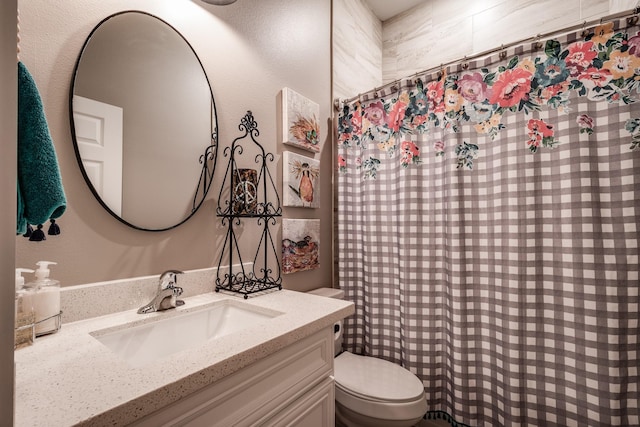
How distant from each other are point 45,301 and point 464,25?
2.69 metres

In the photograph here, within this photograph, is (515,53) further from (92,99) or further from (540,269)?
(92,99)

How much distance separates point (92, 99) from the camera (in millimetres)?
883

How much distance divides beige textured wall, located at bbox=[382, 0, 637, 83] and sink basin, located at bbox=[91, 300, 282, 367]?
220cm

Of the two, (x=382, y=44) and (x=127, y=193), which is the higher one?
(x=382, y=44)

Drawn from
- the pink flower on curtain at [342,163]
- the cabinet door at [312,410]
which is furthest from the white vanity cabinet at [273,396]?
the pink flower on curtain at [342,163]

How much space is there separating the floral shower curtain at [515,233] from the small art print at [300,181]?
0.34 m

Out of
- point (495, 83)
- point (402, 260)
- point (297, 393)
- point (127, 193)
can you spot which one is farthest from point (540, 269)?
point (127, 193)

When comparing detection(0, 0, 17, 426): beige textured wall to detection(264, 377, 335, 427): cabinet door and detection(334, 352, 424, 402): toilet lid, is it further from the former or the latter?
detection(334, 352, 424, 402): toilet lid

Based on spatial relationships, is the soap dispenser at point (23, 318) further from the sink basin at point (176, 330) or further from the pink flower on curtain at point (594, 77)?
the pink flower on curtain at point (594, 77)

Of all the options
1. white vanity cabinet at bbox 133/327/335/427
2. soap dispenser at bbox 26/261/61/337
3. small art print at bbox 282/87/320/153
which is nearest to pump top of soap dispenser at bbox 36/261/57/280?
soap dispenser at bbox 26/261/61/337

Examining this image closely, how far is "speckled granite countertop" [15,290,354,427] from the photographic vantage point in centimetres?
45

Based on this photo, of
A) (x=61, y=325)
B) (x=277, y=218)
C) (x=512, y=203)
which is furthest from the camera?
(x=277, y=218)

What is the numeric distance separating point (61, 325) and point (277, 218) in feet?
3.00

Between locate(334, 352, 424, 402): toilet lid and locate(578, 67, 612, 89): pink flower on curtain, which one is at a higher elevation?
locate(578, 67, 612, 89): pink flower on curtain
